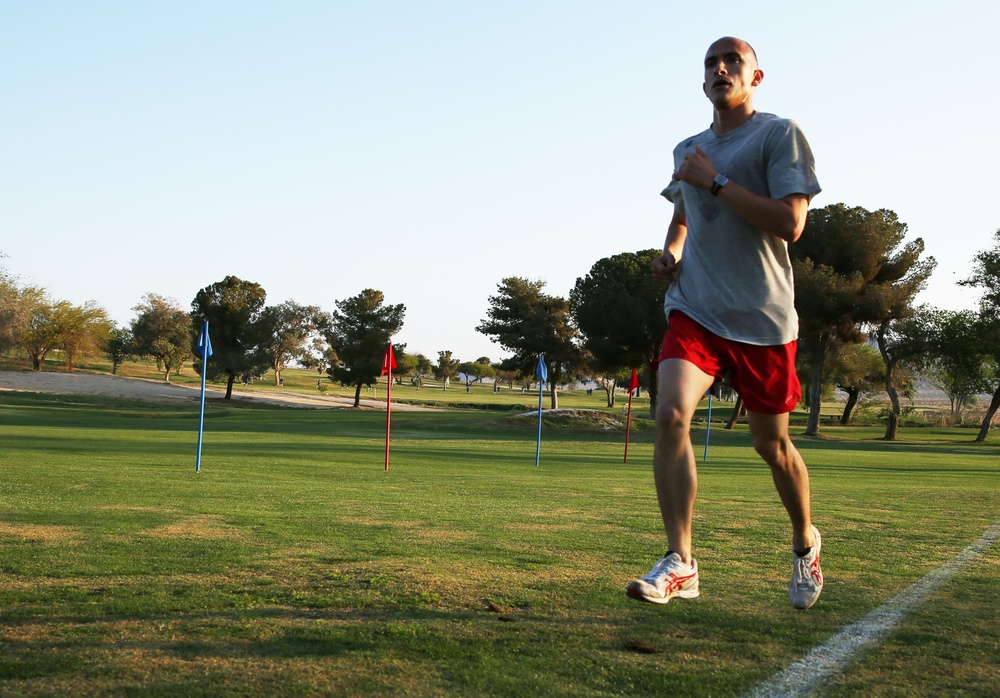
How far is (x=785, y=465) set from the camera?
436 cm

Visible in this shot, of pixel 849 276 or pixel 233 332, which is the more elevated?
pixel 849 276

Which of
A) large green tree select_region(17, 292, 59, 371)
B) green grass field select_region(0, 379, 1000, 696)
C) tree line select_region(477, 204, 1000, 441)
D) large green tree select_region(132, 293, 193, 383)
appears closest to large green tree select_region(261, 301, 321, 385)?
large green tree select_region(132, 293, 193, 383)

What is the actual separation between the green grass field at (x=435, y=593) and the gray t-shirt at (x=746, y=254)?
4.31ft

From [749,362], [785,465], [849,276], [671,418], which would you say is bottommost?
[785,465]

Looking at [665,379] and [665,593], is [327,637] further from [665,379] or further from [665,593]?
[665,379]

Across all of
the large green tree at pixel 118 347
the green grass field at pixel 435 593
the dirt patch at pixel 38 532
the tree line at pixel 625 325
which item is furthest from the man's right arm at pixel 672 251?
the large green tree at pixel 118 347

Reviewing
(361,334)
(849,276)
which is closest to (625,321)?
(849,276)

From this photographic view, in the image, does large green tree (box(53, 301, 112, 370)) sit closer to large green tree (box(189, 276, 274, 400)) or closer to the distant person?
large green tree (box(189, 276, 274, 400))

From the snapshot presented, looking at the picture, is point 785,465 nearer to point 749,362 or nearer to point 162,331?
point 749,362

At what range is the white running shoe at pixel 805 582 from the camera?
4.42m

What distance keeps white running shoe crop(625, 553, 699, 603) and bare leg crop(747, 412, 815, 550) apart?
23.4 inches

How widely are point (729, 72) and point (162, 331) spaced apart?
99.9m

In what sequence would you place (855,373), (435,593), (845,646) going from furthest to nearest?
(855,373) < (435,593) < (845,646)

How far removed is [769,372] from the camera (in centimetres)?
419
